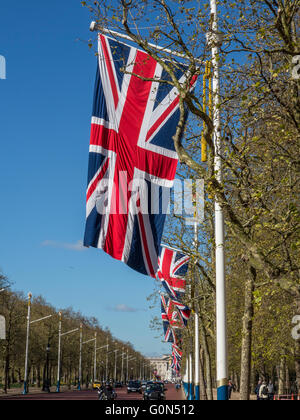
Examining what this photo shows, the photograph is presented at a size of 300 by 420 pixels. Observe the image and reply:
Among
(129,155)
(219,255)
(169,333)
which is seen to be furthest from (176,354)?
(129,155)

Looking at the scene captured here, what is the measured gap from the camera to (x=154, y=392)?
48.1 meters

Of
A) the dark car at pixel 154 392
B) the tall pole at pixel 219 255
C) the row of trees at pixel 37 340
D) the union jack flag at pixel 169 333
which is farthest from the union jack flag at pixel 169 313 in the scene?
the row of trees at pixel 37 340

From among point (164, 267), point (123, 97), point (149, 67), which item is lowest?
point (164, 267)

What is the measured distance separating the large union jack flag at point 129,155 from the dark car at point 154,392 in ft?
125

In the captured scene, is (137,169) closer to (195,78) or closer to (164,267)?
(195,78)

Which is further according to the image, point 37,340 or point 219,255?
point 37,340

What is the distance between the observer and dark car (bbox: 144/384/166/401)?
47625 mm

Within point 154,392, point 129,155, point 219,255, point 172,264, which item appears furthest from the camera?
point 154,392

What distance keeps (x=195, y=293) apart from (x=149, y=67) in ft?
59.5

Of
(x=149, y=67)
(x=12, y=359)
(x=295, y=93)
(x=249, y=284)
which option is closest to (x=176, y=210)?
(x=249, y=284)

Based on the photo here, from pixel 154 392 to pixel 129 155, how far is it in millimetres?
39196

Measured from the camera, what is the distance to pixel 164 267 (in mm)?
24453

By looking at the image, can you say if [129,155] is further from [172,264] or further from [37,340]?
[37,340]

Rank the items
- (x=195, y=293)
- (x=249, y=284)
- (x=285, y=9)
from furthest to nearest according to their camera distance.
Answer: (x=195, y=293)
(x=249, y=284)
(x=285, y=9)
